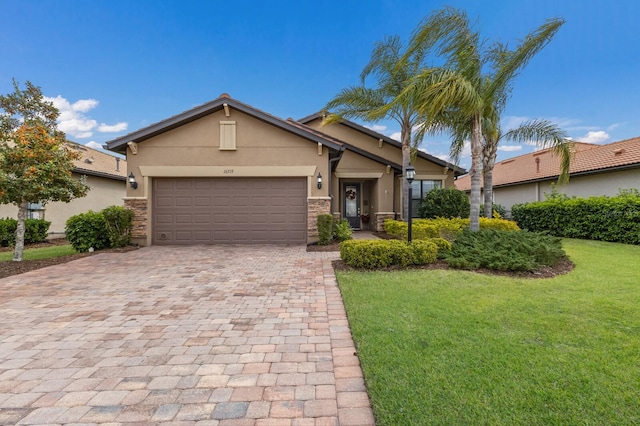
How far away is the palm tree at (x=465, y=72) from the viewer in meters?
7.57

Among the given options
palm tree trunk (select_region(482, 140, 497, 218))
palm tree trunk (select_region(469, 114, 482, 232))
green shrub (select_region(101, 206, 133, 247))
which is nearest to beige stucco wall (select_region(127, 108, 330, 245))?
green shrub (select_region(101, 206, 133, 247))

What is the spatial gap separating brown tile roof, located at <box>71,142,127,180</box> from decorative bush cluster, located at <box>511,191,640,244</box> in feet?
70.2

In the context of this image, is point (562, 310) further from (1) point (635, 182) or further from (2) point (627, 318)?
(1) point (635, 182)

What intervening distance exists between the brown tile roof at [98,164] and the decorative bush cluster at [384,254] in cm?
1401

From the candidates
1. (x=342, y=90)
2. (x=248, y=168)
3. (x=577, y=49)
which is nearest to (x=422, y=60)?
(x=342, y=90)

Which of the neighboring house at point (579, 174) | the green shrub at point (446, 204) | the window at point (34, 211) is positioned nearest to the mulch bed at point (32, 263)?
the window at point (34, 211)

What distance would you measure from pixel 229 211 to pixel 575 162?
1879 centimetres

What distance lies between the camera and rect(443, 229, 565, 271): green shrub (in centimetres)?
631

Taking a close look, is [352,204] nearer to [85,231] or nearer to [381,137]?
[381,137]

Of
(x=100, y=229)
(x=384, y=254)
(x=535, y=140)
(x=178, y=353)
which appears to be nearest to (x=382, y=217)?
(x=535, y=140)

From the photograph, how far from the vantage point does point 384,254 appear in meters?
6.70

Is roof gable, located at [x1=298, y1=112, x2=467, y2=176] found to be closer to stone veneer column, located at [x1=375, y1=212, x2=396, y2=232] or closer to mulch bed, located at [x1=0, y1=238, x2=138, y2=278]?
stone veneer column, located at [x1=375, y1=212, x2=396, y2=232]

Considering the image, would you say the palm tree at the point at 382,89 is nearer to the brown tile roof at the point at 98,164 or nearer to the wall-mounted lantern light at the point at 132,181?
the wall-mounted lantern light at the point at 132,181

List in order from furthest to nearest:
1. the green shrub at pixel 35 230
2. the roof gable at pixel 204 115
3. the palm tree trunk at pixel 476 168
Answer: the green shrub at pixel 35 230, the roof gable at pixel 204 115, the palm tree trunk at pixel 476 168
